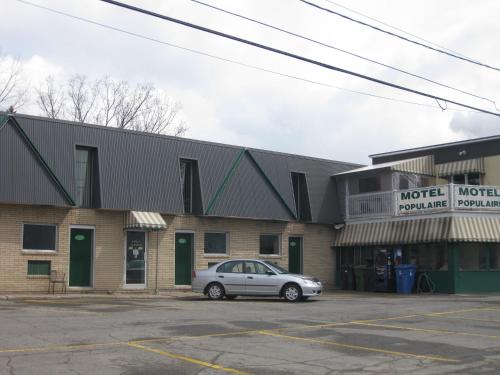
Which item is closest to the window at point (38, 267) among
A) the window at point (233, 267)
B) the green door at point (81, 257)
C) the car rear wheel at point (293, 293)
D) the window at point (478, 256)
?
the green door at point (81, 257)

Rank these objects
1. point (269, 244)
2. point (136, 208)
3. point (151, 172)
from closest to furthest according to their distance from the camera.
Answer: point (136, 208)
point (151, 172)
point (269, 244)

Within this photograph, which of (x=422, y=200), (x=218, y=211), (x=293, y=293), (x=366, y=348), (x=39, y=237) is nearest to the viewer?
(x=366, y=348)

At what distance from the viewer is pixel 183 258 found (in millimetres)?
26172

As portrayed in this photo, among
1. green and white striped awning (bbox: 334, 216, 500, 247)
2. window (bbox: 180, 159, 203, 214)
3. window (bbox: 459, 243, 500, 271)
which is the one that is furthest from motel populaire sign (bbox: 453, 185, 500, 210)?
window (bbox: 180, 159, 203, 214)

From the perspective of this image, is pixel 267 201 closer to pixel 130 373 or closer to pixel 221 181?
pixel 221 181

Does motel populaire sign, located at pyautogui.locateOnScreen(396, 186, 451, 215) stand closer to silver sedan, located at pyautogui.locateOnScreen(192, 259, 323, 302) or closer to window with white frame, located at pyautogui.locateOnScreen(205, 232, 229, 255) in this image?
window with white frame, located at pyautogui.locateOnScreen(205, 232, 229, 255)

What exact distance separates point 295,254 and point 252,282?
9522mm

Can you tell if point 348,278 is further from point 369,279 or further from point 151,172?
point 151,172

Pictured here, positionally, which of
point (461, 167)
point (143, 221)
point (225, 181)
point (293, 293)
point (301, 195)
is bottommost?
point (293, 293)

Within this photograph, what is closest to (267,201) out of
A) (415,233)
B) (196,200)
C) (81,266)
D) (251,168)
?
(251,168)

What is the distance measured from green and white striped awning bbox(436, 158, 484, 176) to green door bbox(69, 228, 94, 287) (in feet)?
59.7

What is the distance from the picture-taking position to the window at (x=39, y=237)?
22.2 m

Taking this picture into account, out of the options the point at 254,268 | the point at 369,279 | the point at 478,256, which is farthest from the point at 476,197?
the point at 254,268

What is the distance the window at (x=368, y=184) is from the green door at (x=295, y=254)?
432 cm
